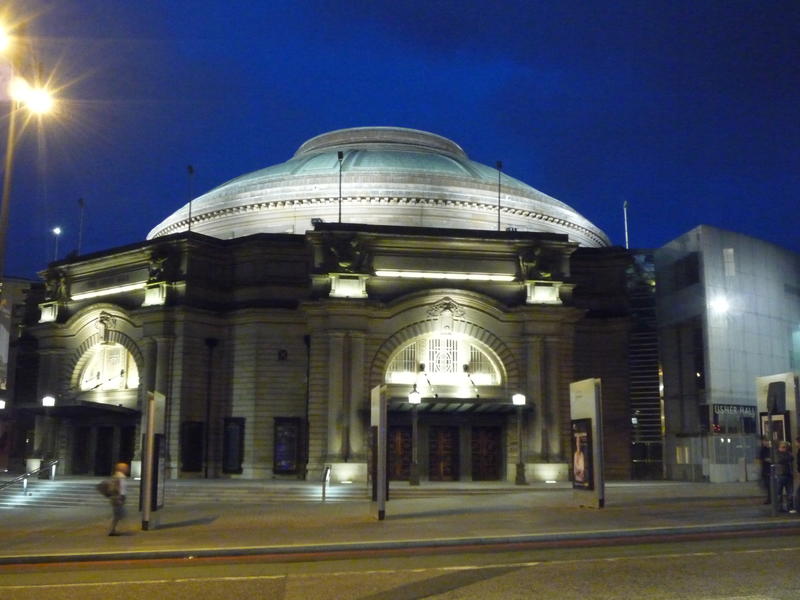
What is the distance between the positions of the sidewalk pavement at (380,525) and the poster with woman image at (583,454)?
3.04 feet

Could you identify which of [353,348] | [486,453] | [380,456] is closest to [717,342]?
[486,453]

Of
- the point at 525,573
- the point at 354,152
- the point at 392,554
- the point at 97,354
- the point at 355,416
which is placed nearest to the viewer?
the point at 525,573

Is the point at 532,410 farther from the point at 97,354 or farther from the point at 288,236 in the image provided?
the point at 97,354

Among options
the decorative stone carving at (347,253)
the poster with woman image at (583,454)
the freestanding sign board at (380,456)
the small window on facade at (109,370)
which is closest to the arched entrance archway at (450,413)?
the decorative stone carving at (347,253)

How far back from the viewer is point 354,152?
61625 mm

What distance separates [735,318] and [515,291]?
1202 cm

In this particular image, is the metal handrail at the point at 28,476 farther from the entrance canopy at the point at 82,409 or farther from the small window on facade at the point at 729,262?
the small window on facade at the point at 729,262

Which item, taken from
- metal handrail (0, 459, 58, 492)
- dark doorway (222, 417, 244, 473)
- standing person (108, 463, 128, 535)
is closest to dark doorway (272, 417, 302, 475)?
dark doorway (222, 417, 244, 473)

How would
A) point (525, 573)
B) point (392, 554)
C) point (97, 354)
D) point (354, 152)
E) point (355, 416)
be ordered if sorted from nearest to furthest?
1. point (525, 573)
2. point (392, 554)
3. point (355, 416)
4. point (97, 354)
5. point (354, 152)

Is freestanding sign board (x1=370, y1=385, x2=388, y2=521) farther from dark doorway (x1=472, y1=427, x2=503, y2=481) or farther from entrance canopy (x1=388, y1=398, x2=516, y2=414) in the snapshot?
dark doorway (x1=472, y1=427, x2=503, y2=481)

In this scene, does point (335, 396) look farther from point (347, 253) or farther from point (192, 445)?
point (192, 445)

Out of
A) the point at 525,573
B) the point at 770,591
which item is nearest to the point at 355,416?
the point at 525,573

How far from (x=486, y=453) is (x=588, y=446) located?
1844cm

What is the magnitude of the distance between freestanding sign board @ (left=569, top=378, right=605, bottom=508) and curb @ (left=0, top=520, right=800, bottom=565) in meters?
5.27
